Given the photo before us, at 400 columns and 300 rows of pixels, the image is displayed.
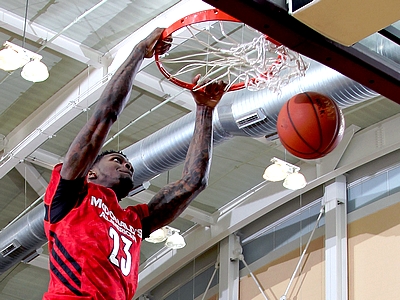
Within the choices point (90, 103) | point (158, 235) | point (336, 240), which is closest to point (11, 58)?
point (90, 103)

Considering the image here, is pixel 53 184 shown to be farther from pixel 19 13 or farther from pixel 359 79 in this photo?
pixel 19 13

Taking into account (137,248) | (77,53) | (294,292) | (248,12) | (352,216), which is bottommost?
(137,248)

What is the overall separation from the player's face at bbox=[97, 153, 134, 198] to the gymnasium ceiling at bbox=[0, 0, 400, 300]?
3835 millimetres

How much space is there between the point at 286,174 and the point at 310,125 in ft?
19.6

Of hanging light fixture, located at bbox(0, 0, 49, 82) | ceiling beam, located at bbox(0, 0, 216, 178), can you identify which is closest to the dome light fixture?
hanging light fixture, located at bbox(0, 0, 49, 82)

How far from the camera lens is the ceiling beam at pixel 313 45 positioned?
446 centimetres

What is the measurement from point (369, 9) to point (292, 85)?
4450 mm

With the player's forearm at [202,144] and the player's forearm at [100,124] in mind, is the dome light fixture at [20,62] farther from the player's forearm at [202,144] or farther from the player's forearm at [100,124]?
the player's forearm at [100,124]

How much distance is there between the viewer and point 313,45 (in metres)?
4.72

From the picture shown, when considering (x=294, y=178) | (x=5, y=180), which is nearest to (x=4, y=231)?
(x=5, y=180)

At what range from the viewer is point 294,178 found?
11.2m

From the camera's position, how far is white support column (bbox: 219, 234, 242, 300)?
1321 centimetres

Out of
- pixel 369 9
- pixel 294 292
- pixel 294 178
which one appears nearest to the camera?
pixel 369 9

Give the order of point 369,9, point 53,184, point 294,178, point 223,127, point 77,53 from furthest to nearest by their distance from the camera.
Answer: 1. point 294,178
2. point 77,53
3. point 223,127
4. point 53,184
5. point 369,9
